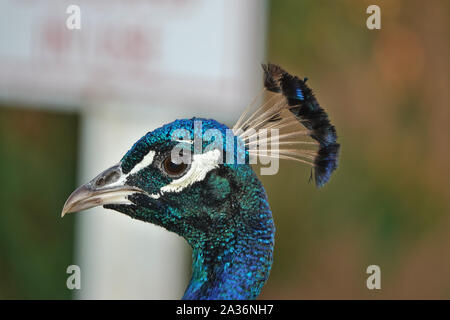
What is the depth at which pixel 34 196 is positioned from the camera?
8.06 feet

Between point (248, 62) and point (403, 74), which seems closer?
point (248, 62)

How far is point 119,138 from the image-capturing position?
83.9 inches

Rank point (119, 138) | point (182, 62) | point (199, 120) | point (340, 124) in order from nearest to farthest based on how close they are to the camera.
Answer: point (199, 120) → point (182, 62) → point (119, 138) → point (340, 124)

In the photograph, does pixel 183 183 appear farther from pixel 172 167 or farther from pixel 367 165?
pixel 367 165

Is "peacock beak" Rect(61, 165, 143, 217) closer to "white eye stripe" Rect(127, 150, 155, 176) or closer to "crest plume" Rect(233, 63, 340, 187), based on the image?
"white eye stripe" Rect(127, 150, 155, 176)

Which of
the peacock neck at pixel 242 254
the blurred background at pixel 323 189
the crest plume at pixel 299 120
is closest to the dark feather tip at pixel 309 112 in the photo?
the crest plume at pixel 299 120

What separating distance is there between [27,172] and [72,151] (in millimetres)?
178

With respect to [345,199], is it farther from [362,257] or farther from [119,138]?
[119,138]

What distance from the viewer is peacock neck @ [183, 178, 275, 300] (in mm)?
1008

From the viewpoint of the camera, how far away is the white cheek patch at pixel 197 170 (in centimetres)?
98

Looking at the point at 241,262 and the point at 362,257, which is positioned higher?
the point at 241,262

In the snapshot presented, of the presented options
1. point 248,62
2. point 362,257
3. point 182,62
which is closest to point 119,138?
point 182,62

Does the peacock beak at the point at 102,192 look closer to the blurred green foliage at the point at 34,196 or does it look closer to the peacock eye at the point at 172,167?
the peacock eye at the point at 172,167

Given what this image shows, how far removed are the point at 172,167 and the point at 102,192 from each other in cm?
11
